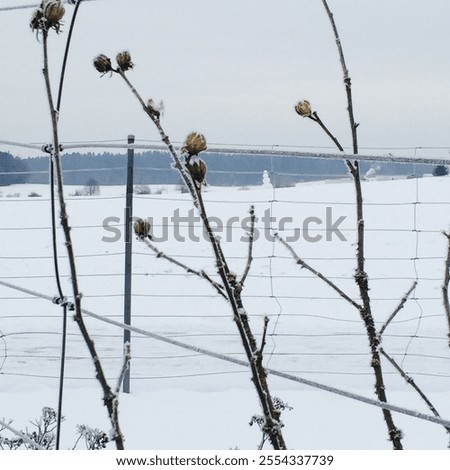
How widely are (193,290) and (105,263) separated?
190 cm

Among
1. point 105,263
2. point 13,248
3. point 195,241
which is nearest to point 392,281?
point 195,241

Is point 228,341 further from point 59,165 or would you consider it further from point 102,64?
point 59,165

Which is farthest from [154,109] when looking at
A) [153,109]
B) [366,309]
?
[366,309]

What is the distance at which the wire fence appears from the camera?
363cm

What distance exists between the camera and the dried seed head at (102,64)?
0.77 m

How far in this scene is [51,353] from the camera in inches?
164

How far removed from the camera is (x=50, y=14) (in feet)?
1.90

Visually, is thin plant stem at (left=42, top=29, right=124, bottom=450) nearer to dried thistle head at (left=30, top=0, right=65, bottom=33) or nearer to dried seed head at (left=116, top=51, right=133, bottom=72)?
dried thistle head at (left=30, top=0, right=65, bottom=33)

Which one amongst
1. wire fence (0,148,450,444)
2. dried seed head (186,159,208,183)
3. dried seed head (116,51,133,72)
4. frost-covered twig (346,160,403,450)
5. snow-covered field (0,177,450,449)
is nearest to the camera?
dried seed head (186,159,208,183)

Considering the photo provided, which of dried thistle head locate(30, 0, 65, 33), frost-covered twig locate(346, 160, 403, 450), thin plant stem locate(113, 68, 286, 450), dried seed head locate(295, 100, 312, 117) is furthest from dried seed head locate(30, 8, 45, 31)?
frost-covered twig locate(346, 160, 403, 450)

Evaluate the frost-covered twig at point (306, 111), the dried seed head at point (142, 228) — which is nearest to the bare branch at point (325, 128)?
the frost-covered twig at point (306, 111)

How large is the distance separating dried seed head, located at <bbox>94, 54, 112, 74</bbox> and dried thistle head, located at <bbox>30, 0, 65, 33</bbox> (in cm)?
18
